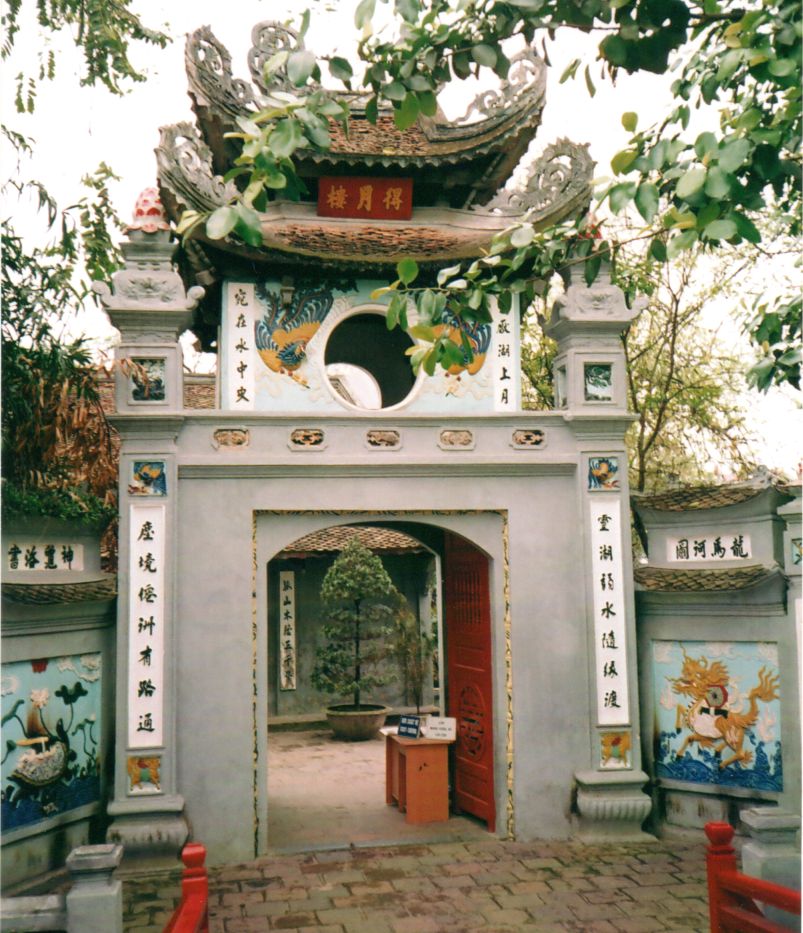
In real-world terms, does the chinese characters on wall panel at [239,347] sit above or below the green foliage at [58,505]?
above

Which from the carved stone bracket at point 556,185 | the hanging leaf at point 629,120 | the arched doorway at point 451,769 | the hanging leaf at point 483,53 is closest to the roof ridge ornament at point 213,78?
the carved stone bracket at point 556,185

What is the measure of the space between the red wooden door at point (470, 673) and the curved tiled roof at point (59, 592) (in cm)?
323

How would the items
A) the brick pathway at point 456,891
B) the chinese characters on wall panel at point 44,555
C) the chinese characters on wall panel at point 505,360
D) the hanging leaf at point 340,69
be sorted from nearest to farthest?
the hanging leaf at point 340,69
the brick pathway at point 456,891
the chinese characters on wall panel at point 44,555
the chinese characters on wall panel at point 505,360

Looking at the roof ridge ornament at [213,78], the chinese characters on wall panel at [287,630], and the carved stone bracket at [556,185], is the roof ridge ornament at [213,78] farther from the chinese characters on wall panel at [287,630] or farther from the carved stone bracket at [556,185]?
the chinese characters on wall panel at [287,630]

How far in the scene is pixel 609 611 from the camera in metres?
8.22

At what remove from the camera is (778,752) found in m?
7.57

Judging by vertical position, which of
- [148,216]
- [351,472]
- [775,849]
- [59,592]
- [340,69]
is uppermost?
[148,216]

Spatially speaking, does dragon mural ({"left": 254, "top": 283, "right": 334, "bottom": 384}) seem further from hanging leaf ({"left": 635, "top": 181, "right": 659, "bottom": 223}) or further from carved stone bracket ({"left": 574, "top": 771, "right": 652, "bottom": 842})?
hanging leaf ({"left": 635, "top": 181, "right": 659, "bottom": 223})

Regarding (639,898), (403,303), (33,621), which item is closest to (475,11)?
(403,303)

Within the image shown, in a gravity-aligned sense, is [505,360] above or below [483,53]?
below

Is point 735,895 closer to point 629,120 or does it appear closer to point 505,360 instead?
point 629,120

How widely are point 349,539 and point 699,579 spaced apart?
8.15 m

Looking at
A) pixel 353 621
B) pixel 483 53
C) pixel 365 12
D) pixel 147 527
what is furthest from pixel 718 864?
pixel 353 621

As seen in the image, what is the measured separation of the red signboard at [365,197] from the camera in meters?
8.66
